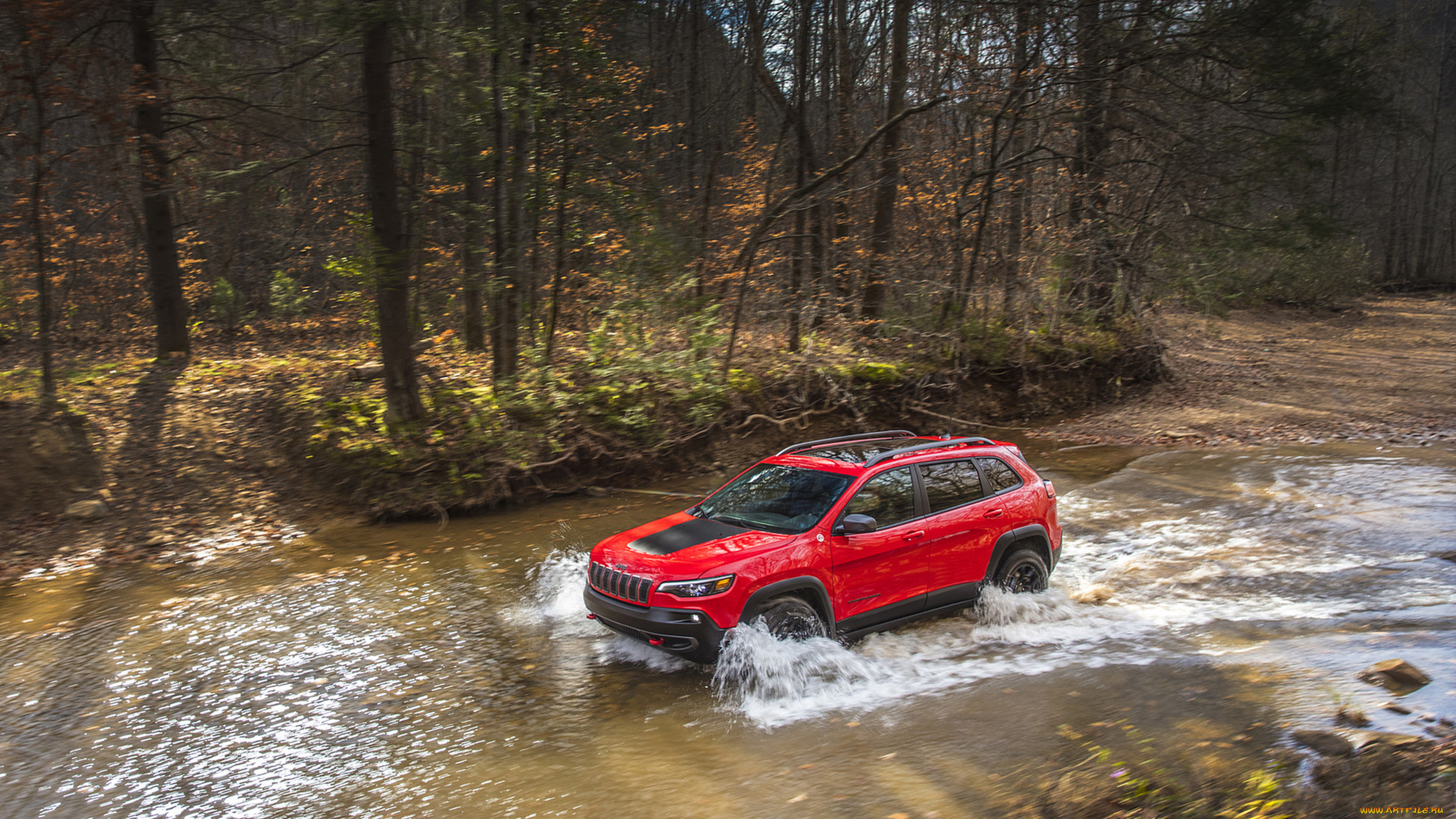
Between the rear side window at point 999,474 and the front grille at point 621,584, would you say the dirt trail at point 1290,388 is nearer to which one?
the rear side window at point 999,474

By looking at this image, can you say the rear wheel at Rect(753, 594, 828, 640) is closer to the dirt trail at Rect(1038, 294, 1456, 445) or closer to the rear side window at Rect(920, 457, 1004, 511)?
the rear side window at Rect(920, 457, 1004, 511)

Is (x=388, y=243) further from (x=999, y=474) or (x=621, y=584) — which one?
(x=999, y=474)

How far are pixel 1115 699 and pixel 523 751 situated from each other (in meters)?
4.31

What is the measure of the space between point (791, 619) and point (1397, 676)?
461 cm

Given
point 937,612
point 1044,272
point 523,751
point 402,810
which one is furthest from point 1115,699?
point 1044,272

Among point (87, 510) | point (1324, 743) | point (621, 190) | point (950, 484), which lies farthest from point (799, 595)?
point (621, 190)

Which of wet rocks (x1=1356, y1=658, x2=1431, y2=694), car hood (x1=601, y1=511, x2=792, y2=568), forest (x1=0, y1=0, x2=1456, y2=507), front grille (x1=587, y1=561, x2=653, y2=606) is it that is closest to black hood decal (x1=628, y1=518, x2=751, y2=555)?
car hood (x1=601, y1=511, x2=792, y2=568)

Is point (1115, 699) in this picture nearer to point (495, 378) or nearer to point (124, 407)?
point (495, 378)

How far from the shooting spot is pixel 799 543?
639 cm

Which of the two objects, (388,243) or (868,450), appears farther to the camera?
(388,243)

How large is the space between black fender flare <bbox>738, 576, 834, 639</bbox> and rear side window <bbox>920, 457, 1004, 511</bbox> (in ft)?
4.63

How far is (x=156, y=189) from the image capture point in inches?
547

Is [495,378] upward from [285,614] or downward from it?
upward

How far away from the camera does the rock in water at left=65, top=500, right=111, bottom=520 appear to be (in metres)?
10.6
